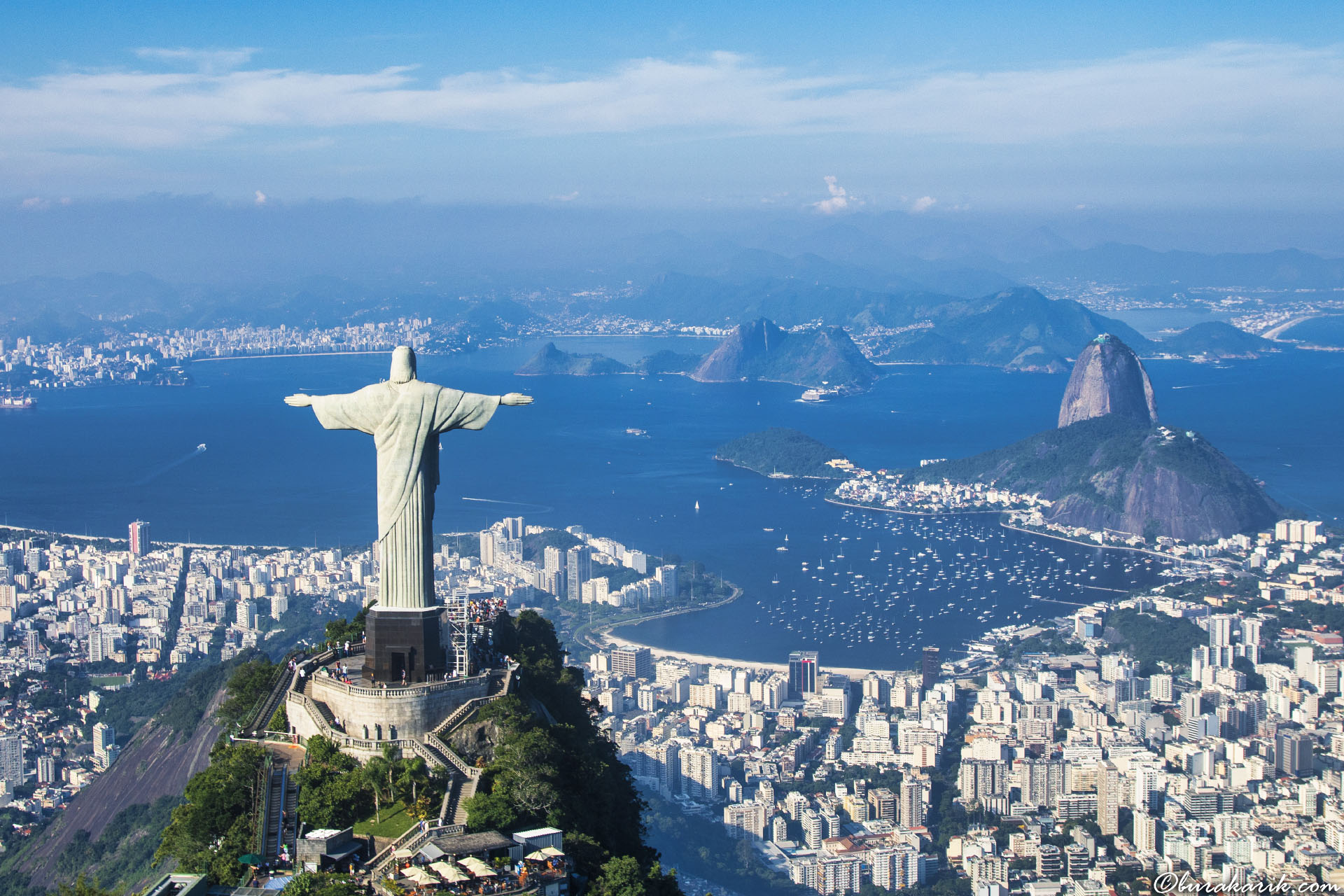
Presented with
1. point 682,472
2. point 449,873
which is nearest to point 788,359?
point 682,472

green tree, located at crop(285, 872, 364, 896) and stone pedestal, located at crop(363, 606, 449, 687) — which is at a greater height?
stone pedestal, located at crop(363, 606, 449, 687)

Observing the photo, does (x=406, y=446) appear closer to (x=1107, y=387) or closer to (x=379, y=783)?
(x=379, y=783)

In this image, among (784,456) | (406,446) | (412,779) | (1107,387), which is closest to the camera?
(412,779)

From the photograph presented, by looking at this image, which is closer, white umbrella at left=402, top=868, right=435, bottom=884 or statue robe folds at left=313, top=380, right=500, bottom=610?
white umbrella at left=402, top=868, right=435, bottom=884

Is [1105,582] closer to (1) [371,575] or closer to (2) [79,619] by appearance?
(1) [371,575]

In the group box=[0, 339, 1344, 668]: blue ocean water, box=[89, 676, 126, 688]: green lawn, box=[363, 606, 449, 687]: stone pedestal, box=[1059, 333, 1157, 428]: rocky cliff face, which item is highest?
box=[1059, 333, 1157, 428]: rocky cliff face

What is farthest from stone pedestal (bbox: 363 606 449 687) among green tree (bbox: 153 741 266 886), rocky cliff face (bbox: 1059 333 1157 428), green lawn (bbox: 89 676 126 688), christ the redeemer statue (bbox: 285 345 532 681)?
rocky cliff face (bbox: 1059 333 1157 428)

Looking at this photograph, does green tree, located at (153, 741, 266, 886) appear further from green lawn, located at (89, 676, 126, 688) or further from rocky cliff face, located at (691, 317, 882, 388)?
rocky cliff face, located at (691, 317, 882, 388)
